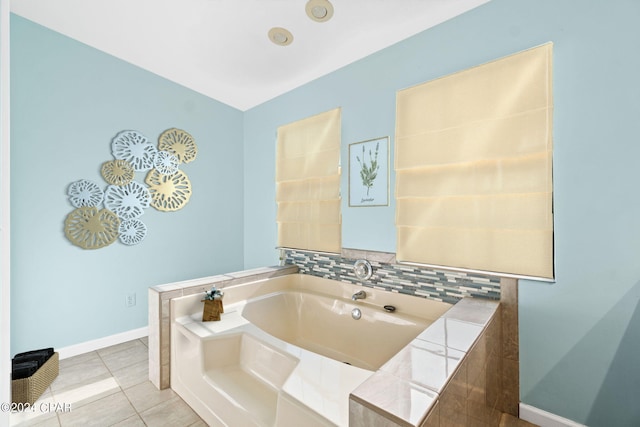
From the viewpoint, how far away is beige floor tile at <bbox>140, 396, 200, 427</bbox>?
5.43 feet

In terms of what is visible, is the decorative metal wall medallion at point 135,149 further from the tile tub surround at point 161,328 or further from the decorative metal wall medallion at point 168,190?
the tile tub surround at point 161,328

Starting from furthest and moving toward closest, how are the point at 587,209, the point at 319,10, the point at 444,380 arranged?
the point at 319,10, the point at 587,209, the point at 444,380

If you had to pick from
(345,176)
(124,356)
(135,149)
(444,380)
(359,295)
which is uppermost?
(135,149)

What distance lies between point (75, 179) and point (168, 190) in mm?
767

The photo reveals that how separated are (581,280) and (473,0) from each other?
1.88m

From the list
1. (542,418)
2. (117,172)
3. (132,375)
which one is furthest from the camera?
(117,172)

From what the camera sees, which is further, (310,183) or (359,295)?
(310,183)

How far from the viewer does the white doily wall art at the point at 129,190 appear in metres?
2.51

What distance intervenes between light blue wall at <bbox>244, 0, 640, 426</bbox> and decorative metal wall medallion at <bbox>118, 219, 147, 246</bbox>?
3280 mm

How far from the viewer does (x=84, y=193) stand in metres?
2.50

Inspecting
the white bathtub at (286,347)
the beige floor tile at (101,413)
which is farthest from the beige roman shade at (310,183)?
the beige floor tile at (101,413)

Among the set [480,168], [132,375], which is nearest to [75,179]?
[132,375]

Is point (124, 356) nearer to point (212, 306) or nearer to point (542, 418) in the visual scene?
point (212, 306)

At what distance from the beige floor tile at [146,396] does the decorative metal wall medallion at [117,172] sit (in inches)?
72.4
